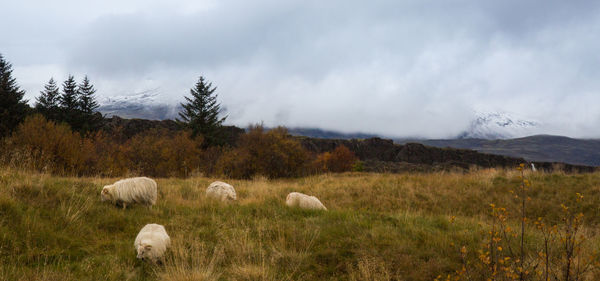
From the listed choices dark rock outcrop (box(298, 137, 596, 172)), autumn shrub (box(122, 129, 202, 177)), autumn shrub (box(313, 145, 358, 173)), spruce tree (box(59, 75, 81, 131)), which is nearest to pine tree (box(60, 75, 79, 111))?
spruce tree (box(59, 75, 81, 131))

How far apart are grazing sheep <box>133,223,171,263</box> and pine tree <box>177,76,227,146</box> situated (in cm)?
4523

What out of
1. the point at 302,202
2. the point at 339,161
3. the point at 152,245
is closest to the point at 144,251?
the point at 152,245

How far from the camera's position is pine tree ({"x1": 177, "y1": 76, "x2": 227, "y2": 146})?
163ft

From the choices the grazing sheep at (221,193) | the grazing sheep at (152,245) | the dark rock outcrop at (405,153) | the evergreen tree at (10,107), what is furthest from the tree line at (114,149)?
the dark rock outcrop at (405,153)

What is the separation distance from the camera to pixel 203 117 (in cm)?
5184

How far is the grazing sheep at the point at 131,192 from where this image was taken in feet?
23.5

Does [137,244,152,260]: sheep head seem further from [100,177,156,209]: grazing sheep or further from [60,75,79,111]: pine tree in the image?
[60,75,79,111]: pine tree

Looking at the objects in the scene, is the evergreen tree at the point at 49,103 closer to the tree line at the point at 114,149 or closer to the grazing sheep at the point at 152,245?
the tree line at the point at 114,149

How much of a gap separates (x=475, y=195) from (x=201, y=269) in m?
12.9

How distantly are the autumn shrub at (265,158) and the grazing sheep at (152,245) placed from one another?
2260cm

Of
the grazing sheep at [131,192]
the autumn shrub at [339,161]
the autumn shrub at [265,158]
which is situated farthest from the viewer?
the autumn shrub at [339,161]

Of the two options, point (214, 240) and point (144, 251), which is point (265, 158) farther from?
point (144, 251)

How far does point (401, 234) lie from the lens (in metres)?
6.23

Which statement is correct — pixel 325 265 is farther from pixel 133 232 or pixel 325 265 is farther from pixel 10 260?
pixel 10 260
